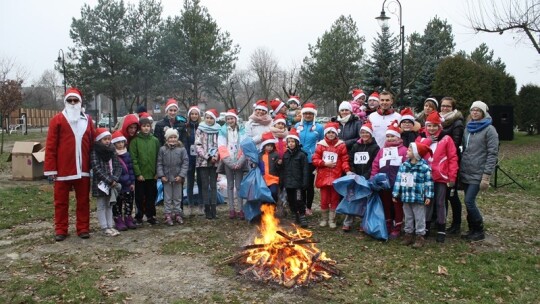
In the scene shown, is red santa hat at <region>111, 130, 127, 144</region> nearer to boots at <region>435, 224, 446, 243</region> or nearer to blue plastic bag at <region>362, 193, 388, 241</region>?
blue plastic bag at <region>362, 193, 388, 241</region>

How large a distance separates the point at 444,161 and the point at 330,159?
69.1 inches

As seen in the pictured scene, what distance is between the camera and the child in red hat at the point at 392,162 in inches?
251

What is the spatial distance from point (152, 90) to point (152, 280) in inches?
1094

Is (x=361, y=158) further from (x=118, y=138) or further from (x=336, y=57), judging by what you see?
(x=336, y=57)

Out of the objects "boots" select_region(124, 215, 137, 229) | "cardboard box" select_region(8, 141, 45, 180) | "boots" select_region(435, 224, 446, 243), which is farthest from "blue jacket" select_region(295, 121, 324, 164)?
"cardboard box" select_region(8, 141, 45, 180)

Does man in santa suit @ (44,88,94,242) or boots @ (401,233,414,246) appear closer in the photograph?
boots @ (401,233,414,246)

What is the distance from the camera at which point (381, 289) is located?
474 centimetres

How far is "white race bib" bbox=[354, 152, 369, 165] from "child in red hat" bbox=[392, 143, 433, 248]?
27.1 inches

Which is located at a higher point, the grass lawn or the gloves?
the gloves

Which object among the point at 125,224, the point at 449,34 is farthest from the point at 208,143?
the point at 449,34

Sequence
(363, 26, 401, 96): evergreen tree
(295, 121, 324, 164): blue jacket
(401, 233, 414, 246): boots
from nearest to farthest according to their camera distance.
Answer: (401, 233, 414, 246): boots → (295, 121, 324, 164): blue jacket → (363, 26, 401, 96): evergreen tree

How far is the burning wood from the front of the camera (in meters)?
4.77

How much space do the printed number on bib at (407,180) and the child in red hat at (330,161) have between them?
3.17 ft

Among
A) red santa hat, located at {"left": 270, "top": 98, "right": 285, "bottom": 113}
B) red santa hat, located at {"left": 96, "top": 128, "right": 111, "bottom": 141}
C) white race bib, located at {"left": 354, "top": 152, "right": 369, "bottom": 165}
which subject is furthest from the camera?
red santa hat, located at {"left": 270, "top": 98, "right": 285, "bottom": 113}
